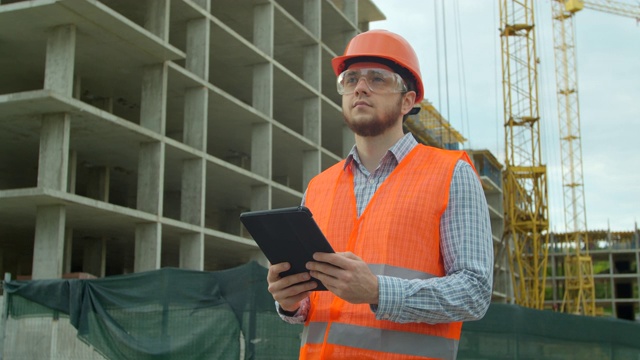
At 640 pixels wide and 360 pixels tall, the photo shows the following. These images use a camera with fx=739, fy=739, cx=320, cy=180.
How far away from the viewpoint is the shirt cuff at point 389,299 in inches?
92.8

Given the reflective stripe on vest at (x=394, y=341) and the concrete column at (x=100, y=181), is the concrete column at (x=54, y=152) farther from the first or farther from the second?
the reflective stripe on vest at (x=394, y=341)

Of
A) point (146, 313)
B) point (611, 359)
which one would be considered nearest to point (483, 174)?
point (611, 359)

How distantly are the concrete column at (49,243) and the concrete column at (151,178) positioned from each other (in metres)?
3.25

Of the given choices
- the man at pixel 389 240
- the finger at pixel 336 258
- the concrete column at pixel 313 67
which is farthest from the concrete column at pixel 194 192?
the finger at pixel 336 258

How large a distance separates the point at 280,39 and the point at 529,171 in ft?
71.5

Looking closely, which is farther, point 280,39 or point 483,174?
point 483,174

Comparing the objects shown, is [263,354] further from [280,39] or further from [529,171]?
[529,171]

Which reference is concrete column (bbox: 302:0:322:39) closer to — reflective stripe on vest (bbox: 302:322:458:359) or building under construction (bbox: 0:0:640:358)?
building under construction (bbox: 0:0:640:358)

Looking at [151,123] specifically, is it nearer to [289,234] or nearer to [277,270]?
[277,270]

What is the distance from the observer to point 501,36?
48.4 meters

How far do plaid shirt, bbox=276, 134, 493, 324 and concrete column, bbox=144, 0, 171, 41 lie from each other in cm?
1978

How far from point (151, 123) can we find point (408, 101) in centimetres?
1938

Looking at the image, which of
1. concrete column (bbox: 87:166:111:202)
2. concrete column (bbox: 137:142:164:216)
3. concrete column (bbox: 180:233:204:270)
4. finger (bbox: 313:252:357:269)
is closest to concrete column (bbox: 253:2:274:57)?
concrete column (bbox: 87:166:111:202)

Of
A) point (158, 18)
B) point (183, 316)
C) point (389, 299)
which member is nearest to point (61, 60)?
point (158, 18)
